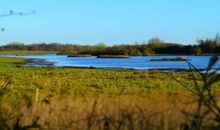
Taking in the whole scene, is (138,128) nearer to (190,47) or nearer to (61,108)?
(61,108)

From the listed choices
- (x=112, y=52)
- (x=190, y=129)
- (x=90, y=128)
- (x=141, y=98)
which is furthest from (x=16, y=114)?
(x=112, y=52)

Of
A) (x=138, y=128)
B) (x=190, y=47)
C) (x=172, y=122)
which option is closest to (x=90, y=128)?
(x=138, y=128)

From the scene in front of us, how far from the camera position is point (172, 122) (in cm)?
637

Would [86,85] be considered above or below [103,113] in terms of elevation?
below

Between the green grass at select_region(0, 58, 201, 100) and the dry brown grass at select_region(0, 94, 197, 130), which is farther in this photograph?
the green grass at select_region(0, 58, 201, 100)

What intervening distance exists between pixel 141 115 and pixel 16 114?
173 cm

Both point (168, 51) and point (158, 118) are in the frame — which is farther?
point (168, 51)

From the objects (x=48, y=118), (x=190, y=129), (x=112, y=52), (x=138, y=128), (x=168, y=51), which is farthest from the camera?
(x=112, y=52)

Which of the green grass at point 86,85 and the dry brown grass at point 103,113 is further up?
the dry brown grass at point 103,113

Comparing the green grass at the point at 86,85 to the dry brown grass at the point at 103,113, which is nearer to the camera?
the dry brown grass at the point at 103,113

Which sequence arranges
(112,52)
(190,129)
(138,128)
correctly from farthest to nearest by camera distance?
(112,52) < (138,128) < (190,129)

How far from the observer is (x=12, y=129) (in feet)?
20.4

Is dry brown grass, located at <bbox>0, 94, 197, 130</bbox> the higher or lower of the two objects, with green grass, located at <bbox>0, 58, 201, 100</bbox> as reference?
higher

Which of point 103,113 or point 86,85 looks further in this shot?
point 86,85
